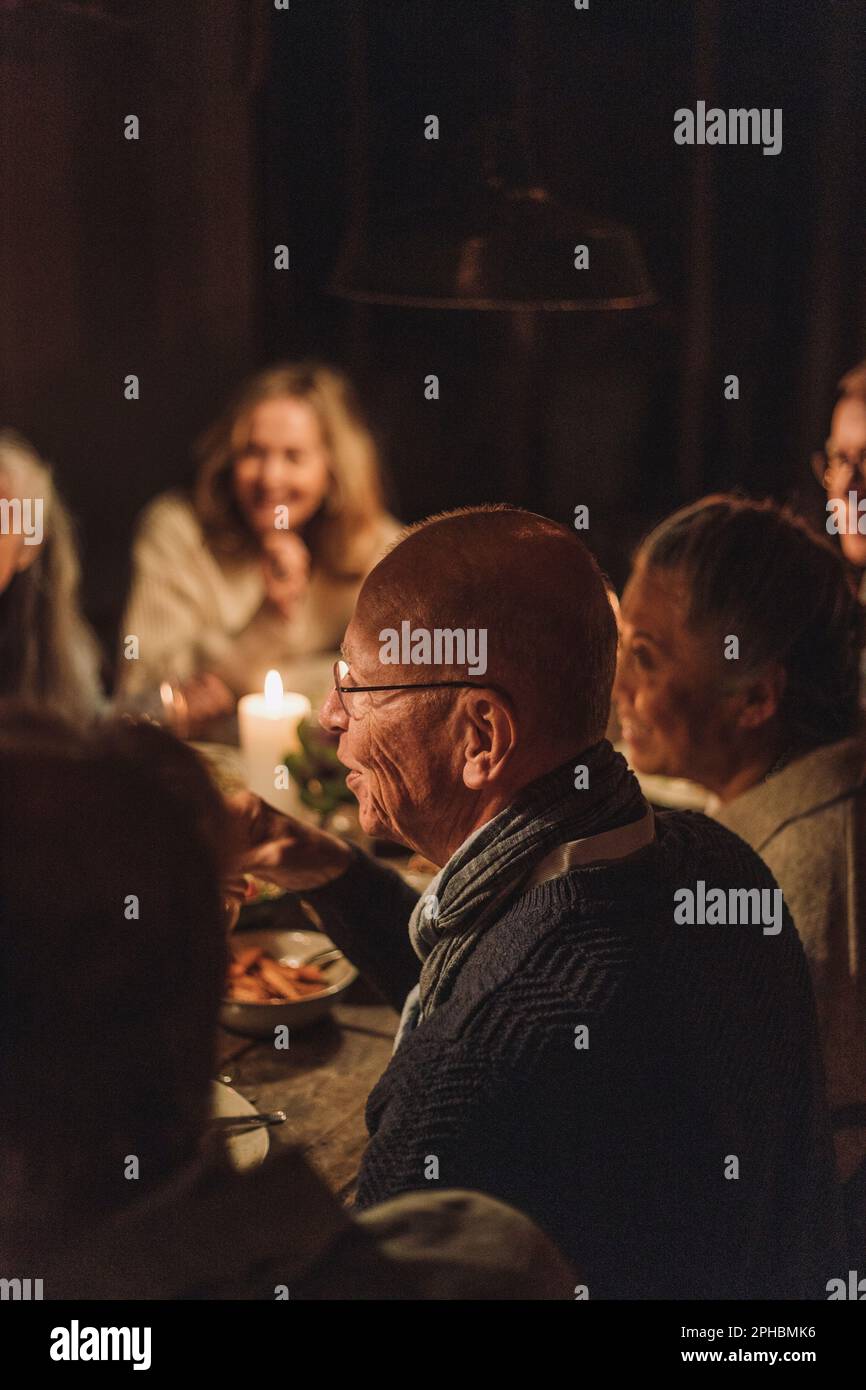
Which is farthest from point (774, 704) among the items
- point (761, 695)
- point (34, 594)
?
point (34, 594)

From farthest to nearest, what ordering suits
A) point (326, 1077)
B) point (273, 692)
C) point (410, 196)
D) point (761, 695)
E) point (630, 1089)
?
point (410, 196)
point (273, 692)
point (761, 695)
point (326, 1077)
point (630, 1089)

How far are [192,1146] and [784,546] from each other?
4.02ft

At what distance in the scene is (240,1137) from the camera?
4.57ft

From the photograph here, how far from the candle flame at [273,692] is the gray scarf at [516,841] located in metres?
1.01

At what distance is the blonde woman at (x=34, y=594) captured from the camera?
2996 mm

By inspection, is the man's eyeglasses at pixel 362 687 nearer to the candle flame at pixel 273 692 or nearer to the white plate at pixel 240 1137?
the white plate at pixel 240 1137

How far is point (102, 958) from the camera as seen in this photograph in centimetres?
99

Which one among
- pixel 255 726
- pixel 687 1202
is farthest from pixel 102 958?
pixel 255 726

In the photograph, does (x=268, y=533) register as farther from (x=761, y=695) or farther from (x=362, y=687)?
(x=362, y=687)

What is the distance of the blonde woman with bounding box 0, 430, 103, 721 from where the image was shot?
118 inches

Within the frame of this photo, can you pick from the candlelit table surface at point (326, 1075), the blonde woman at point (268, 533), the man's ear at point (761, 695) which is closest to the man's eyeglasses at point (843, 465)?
the man's ear at point (761, 695)

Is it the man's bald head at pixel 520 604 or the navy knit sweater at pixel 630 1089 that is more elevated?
the man's bald head at pixel 520 604

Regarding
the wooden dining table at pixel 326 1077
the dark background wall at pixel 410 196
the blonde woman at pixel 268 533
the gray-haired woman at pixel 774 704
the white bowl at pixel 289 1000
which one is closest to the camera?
the wooden dining table at pixel 326 1077

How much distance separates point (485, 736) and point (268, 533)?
93.4 inches
